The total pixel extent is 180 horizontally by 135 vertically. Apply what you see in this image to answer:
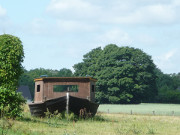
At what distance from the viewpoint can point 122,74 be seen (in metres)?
62.8

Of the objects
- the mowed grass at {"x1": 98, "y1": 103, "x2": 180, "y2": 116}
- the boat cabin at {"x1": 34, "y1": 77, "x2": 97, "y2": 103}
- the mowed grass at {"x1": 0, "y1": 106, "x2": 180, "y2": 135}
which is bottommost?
the mowed grass at {"x1": 0, "y1": 106, "x2": 180, "y2": 135}

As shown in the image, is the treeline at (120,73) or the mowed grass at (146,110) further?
the treeline at (120,73)

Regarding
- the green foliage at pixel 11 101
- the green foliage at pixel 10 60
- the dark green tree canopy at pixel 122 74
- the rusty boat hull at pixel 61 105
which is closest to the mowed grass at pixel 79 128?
the green foliage at pixel 11 101

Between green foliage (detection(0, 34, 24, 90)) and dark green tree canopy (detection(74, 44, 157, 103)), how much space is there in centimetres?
4285

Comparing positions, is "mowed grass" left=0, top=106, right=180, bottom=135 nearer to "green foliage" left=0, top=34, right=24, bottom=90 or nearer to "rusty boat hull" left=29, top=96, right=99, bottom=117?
"rusty boat hull" left=29, top=96, right=99, bottom=117

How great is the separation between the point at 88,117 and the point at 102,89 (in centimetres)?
4193

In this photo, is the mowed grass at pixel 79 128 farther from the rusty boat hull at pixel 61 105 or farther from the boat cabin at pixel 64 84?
the boat cabin at pixel 64 84

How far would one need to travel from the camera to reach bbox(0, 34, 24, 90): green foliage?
17953mm

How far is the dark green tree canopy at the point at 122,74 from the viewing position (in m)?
61.6

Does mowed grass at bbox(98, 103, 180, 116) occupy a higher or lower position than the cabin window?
lower

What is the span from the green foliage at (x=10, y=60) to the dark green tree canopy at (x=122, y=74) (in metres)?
42.9

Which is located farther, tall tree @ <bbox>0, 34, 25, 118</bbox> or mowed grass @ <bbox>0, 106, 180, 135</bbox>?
tall tree @ <bbox>0, 34, 25, 118</bbox>

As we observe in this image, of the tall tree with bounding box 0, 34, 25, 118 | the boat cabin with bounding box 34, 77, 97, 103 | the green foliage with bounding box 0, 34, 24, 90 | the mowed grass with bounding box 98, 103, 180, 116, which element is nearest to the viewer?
the tall tree with bounding box 0, 34, 25, 118

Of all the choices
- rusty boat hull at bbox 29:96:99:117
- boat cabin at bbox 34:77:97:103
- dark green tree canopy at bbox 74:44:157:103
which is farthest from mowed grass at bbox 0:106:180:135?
dark green tree canopy at bbox 74:44:157:103
